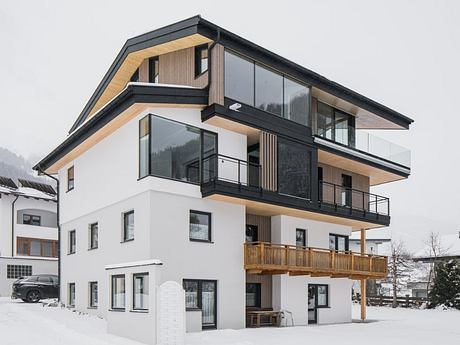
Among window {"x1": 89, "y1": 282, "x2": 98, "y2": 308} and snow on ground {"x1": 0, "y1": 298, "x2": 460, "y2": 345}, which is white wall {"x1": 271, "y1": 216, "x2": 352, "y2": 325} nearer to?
snow on ground {"x1": 0, "y1": 298, "x2": 460, "y2": 345}

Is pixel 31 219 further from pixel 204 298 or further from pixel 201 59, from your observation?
pixel 201 59

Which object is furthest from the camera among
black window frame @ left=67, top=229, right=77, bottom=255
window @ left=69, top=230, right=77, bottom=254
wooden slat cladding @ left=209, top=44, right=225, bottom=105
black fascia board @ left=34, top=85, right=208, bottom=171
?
window @ left=69, top=230, right=77, bottom=254

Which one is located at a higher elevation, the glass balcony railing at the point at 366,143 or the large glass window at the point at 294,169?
the glass balcony railing at the point at 366,143

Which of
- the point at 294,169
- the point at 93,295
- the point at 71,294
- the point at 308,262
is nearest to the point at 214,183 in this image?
the point at 294,169

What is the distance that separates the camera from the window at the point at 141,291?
645 inches

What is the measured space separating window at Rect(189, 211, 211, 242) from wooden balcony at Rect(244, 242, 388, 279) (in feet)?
6.17

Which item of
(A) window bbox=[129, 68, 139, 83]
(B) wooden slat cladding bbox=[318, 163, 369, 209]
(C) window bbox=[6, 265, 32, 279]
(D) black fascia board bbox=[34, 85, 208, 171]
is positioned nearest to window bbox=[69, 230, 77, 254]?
(D) black fascia board bbox=[34, 85, 208, 171]

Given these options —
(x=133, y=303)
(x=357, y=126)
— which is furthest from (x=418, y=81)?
(x=133, y=303)

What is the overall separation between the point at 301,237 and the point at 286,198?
3707 mm

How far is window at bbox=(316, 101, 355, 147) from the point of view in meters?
26.5

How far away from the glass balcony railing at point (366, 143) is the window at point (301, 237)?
14.7 ft

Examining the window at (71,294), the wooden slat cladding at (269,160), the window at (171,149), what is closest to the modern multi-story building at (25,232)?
the window at (71,294)

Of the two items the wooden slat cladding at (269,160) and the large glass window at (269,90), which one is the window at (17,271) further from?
the large glass window at (269,90)

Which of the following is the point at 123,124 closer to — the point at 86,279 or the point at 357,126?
the point at 86,279
